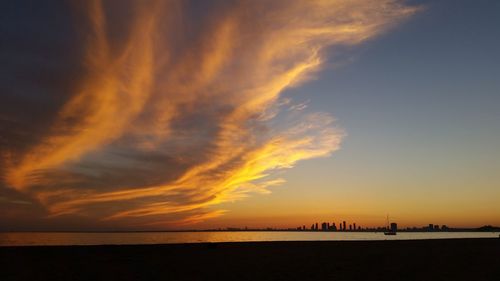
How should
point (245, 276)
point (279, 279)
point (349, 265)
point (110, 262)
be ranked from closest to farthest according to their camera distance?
point (279, 279) → point (245, 276) → point (349, 265) → point (110, 262)

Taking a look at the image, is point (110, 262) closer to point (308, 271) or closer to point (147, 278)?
point (147, 278)

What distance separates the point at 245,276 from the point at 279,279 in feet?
7.19

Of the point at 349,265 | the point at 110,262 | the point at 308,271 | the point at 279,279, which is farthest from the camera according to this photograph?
the point at 110,262

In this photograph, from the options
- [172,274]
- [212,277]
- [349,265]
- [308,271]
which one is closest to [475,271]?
[349,265]

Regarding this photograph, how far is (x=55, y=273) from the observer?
821 inches

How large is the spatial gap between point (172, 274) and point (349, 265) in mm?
11008

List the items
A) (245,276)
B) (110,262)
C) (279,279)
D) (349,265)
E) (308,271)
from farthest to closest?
(110,262), (349,265), (308,271), (245,276), (279,279)

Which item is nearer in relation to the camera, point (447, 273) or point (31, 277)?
point (31, 277)

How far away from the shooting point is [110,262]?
26594 millimetres

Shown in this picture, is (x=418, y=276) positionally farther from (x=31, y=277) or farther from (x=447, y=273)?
(x=31, y=277)

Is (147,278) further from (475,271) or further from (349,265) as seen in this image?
(475,271)

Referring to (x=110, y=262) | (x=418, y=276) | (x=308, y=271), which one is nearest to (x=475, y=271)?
(x=418, y=276)

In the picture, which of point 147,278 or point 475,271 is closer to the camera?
point 147,278

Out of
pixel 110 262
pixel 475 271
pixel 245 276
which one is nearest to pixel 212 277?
pixel 245 276
